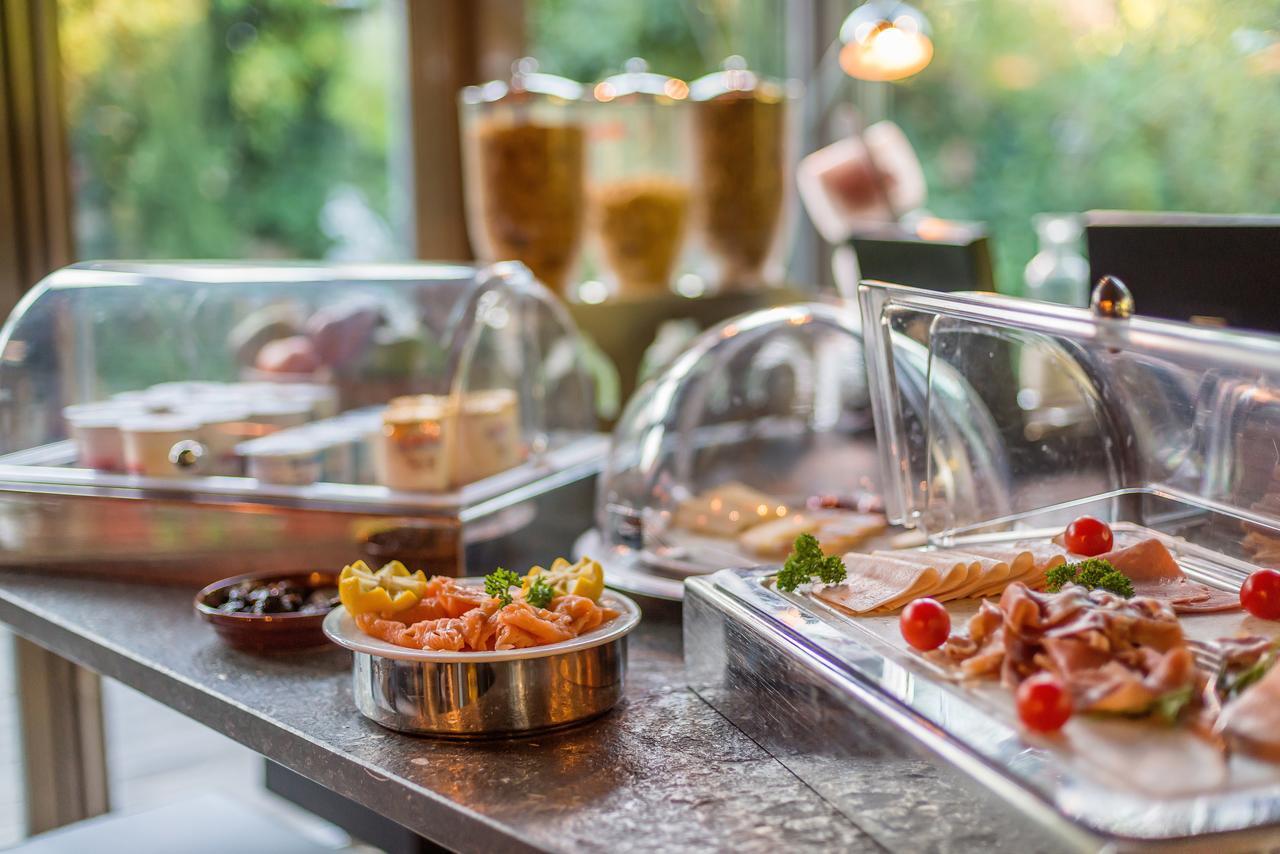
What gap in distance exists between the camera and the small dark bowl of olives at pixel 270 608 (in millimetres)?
1487

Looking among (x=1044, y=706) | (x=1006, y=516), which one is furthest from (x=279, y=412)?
(x=1044, y=706)

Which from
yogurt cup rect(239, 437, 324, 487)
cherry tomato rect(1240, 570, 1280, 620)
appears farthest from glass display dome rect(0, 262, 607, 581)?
cherry tomato rect(1240, 570, 1280, 620)

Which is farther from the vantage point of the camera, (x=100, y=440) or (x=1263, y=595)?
(x=100, y=440)

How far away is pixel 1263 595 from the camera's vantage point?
1.11 m

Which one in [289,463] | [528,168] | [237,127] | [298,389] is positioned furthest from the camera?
[237,127]

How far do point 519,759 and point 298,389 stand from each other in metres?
0.96

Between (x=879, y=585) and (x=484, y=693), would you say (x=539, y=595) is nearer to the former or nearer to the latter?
(x=484, y=693)

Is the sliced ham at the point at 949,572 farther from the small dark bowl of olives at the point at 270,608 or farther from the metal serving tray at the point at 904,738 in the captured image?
the small dark bowl of olives at the point at 270,608

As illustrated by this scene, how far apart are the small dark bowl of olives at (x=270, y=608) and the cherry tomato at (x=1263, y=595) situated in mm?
945

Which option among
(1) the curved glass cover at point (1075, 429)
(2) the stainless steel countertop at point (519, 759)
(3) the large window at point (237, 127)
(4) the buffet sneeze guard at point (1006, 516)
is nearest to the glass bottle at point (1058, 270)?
(4) the buffet sneeze guard at point (1006, 516)

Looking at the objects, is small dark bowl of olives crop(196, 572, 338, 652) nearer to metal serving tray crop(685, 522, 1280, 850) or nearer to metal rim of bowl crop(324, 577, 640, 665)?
metal rim of bowl crop(324, 577, 640, 665)

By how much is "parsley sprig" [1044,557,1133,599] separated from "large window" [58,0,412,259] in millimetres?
1791

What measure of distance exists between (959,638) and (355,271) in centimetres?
124

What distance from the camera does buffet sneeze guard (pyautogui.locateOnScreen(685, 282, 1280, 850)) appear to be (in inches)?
34.2
